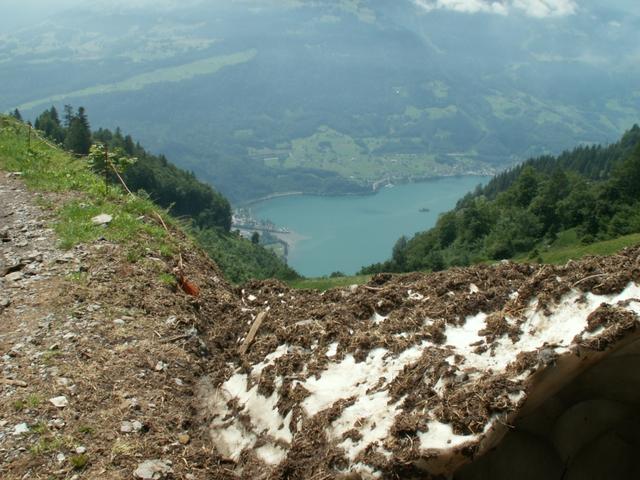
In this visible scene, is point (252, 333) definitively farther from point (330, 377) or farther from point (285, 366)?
point (330, 377)

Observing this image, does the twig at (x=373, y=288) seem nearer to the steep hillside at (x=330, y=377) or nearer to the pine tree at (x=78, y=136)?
the steep hillside at (x=330, y=377)

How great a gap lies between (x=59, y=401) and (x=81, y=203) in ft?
27.8

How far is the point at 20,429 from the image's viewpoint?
838cm

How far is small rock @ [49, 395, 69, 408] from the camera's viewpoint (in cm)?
891

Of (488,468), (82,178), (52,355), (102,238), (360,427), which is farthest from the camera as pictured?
(82,178)

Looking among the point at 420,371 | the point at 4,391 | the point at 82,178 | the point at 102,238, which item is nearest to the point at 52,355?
the point at 4,391

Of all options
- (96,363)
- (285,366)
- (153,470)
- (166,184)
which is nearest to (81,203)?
(96,363)

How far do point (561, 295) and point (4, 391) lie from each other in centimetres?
776

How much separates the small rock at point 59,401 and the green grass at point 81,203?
15.4ft

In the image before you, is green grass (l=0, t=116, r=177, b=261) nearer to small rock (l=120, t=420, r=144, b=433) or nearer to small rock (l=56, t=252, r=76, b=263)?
small rock (l=56, t=252, r=76, b=263)

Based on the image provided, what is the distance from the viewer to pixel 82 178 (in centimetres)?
1869

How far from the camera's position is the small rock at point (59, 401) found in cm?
891

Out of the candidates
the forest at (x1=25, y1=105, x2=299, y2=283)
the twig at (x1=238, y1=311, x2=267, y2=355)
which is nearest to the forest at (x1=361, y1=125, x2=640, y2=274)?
the forest at (x1=25, y1=105, x2=299, y2=283)

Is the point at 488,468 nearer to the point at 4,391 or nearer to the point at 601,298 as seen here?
the point at 601,298
